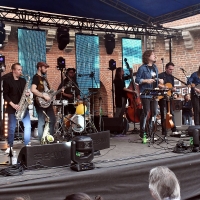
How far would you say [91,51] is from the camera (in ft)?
31.8

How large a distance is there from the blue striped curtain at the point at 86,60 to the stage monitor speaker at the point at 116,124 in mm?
1702

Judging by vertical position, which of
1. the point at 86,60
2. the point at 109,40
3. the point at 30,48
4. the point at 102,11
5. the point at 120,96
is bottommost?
the point at 120,96

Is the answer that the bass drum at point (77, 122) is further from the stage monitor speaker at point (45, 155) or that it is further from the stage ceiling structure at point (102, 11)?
the stage monitor speaker at point (45, 155)

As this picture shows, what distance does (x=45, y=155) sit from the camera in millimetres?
3838

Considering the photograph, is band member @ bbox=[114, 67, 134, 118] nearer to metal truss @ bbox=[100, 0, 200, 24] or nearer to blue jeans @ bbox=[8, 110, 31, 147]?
metal truss @ bbox=[100, 0, 200, 24]

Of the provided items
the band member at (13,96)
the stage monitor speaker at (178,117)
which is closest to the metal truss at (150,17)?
the stage monitor speaker at (178,117)

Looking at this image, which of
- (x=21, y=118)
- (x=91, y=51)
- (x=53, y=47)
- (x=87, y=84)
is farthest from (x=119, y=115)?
(x=53, y=47)

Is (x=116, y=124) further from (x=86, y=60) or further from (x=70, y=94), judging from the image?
(x=86, y=60)

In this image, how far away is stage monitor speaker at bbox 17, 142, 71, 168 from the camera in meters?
3.73

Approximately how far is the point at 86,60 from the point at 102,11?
1.57 meters

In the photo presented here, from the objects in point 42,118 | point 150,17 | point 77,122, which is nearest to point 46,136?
point 42,118

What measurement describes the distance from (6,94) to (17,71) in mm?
420

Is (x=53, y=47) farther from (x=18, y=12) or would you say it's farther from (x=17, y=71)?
(x=17, y=71)

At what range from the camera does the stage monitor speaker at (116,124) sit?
25.6 feet
